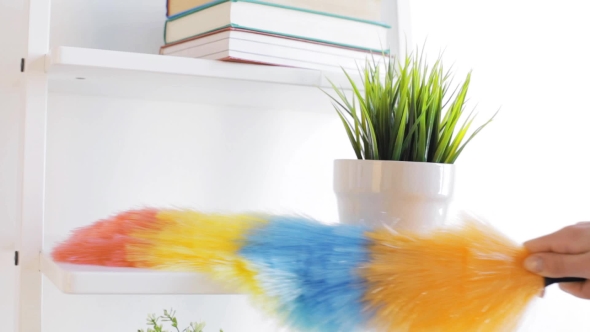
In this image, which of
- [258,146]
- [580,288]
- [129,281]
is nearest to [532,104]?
[258,146]

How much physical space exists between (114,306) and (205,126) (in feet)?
0.89

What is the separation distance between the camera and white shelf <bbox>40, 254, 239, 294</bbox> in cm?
62

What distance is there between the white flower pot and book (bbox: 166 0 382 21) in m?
0.20

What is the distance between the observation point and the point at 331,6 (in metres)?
0.82

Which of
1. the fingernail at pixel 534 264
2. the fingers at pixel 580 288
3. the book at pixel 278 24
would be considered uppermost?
the book at pixel 278 24

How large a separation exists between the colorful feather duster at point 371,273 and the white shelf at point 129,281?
1cm

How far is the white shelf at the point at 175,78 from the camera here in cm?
73

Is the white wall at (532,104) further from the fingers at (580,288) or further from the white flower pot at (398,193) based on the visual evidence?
the fingers at (580,288)

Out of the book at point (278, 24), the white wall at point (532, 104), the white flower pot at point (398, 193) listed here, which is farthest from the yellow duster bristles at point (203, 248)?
the white wall at point (532, 104)

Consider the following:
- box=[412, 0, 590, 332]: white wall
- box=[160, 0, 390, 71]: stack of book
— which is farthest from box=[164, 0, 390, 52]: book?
box=[412, 0, 590, 332]: white wall

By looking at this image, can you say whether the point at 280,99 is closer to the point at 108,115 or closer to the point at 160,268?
the point at 108,115

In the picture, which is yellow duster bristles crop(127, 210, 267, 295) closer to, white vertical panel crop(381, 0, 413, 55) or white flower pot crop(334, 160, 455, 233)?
white flower pot crop(334, 160, 455, 233)

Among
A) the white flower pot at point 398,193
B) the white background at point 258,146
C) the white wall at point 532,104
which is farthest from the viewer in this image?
the white wall at point 532,104

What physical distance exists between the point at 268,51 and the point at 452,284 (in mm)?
342
